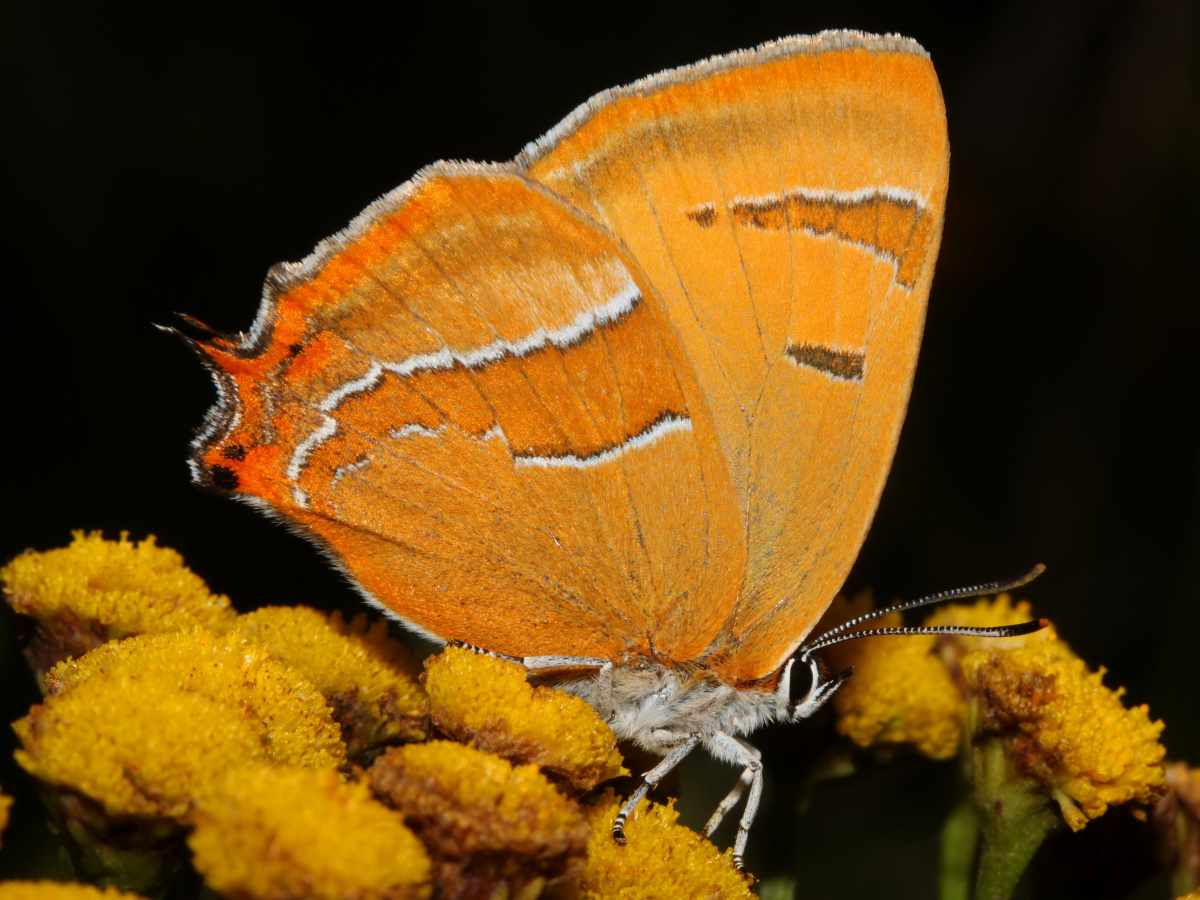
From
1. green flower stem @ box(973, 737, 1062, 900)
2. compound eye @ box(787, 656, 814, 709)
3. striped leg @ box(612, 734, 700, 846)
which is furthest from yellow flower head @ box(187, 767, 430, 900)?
green flower stem @ box(973, 737, 1062, 900)

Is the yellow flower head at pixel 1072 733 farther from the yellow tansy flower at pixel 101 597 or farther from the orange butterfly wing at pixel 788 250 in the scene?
the yellow tansy flower at pixel 101 597

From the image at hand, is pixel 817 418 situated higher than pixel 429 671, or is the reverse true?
pixel 817 418

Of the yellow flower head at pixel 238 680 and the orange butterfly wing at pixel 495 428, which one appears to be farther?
the orange butterfly wing at pixel 495 428

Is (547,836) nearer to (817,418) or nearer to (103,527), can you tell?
(817,418)

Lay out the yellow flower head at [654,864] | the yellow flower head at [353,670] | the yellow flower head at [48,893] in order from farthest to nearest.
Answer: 1. the yellow flower head at [353,670]
2. the yellow flower head at [654,864]
3. the yellow flower head at [48,893]

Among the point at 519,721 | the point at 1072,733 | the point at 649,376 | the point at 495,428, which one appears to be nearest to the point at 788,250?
the point at 649,376

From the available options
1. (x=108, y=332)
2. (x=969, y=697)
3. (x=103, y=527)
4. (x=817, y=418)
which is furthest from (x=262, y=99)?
(x=969, y=697)

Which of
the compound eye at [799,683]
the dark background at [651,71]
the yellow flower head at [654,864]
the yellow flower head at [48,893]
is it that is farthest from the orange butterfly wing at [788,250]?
the dark background at [651,71]
